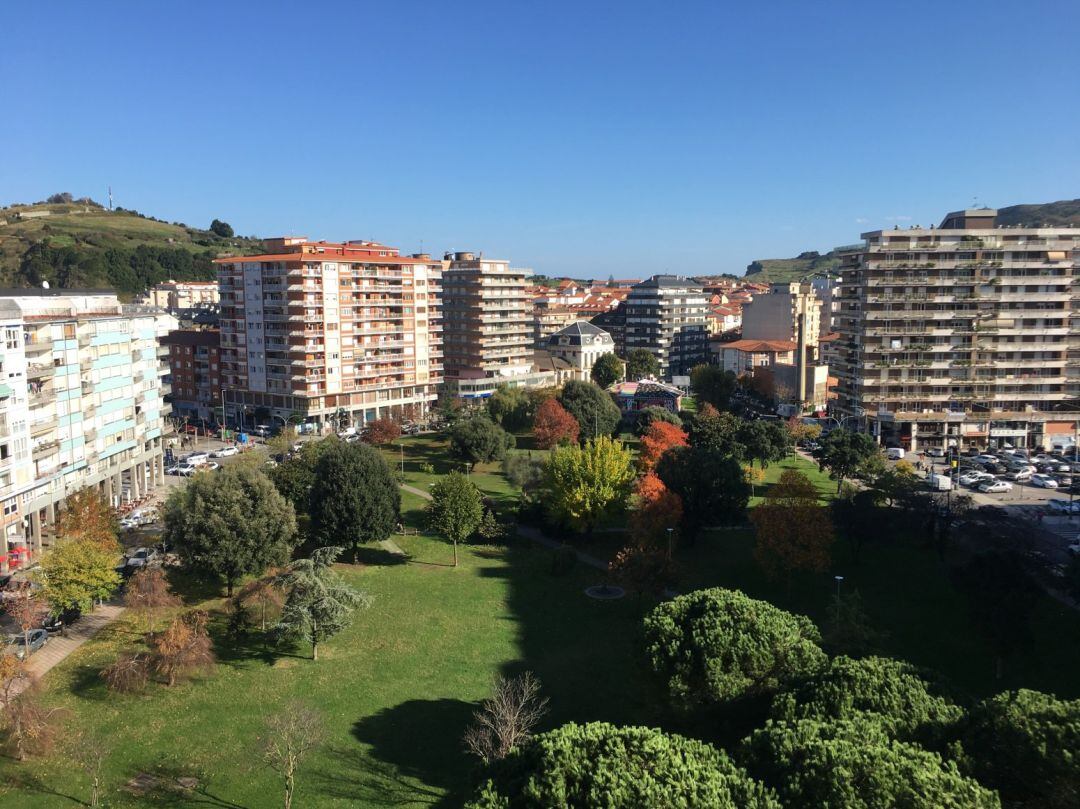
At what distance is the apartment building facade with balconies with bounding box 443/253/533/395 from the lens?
10581cm

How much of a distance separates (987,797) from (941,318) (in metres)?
66.6

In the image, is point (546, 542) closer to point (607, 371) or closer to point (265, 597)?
point (265, 597)

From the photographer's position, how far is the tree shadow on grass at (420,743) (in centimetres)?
2536

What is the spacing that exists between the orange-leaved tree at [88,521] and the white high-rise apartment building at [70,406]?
2687 millimetres

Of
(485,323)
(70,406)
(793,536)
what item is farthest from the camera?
(485,323)

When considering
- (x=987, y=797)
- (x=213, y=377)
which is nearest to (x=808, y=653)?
(x=987, y=797)

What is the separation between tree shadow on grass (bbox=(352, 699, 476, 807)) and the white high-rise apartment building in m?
25.0

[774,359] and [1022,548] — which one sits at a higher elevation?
[774,359]

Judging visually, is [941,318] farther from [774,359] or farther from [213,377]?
[213,377]

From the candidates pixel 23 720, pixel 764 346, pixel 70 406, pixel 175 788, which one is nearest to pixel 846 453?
pixel 175 788

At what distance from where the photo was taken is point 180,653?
3009cm

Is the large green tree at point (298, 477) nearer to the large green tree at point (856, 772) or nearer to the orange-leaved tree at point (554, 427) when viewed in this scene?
the orange-leaved tree at point (554, 427)

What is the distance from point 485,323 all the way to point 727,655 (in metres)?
82.8

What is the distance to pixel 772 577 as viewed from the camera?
137 ft
